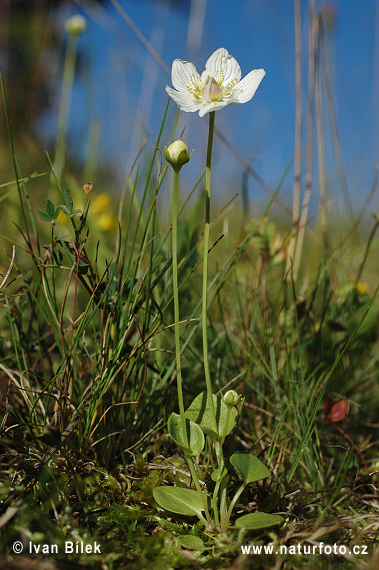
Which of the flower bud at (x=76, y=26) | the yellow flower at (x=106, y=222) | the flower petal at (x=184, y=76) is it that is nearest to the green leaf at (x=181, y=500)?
the flower petal at (x=184, y=76)

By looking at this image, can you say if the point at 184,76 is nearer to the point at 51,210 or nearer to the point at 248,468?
the point at 51,210

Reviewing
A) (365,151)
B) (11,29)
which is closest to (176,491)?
(365,151)

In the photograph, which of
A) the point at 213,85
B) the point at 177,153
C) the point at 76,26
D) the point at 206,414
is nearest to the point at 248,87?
the point at 213,85

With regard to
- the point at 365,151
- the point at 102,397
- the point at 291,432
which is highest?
the point at 365,151

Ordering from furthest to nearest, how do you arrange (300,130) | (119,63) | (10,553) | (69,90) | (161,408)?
(119,63) → (69,90) → (300,130) → (161,408) → (10,553)

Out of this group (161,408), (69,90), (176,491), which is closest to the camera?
(176,491)

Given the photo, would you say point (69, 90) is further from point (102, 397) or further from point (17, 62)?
point (17, 62)
